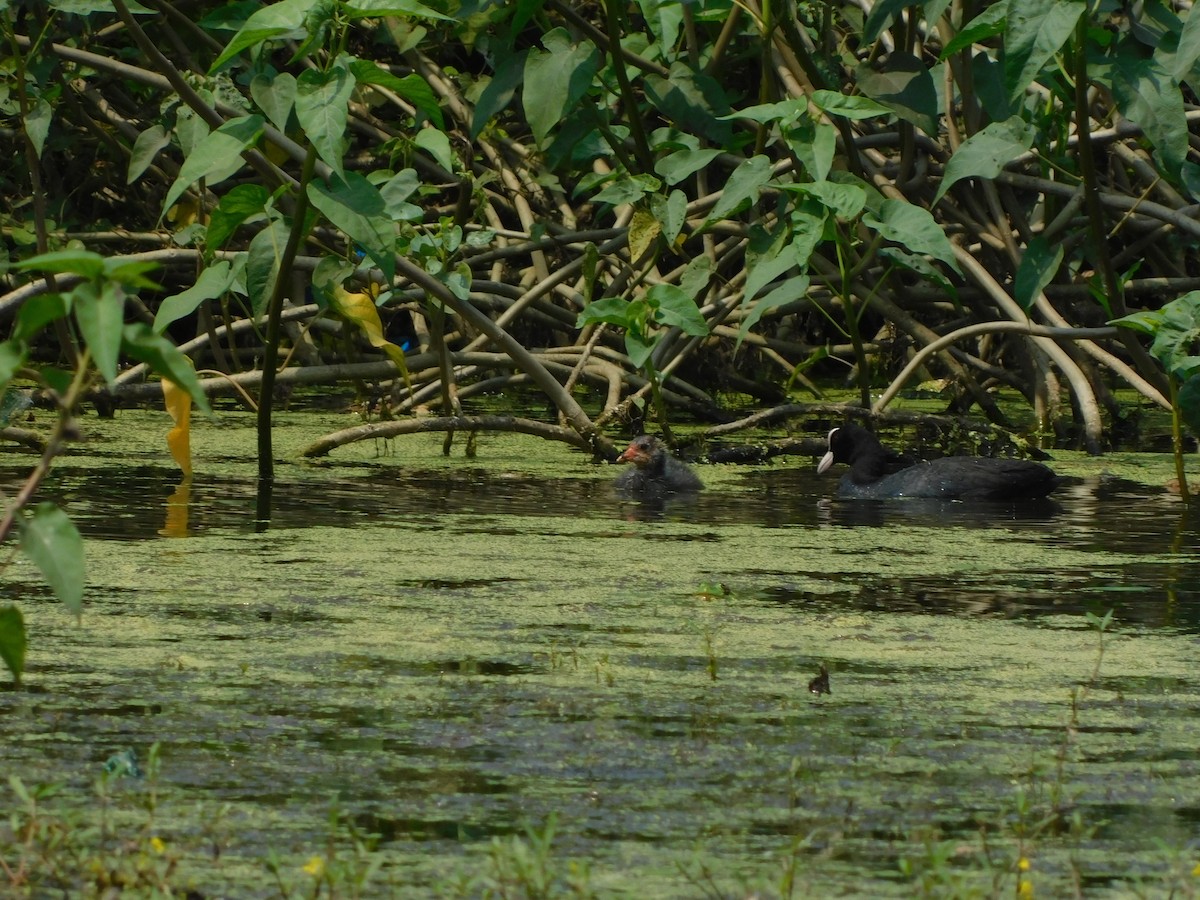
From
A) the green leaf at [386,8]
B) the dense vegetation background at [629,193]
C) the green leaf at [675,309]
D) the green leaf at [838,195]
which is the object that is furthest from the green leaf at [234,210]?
the green leaf at [838,195]

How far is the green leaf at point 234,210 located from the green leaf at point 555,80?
1446 mm

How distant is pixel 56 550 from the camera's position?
2.60 meters

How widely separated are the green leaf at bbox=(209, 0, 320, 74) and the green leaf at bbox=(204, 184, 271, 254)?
57 centimetres

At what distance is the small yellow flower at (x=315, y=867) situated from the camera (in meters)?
2.33

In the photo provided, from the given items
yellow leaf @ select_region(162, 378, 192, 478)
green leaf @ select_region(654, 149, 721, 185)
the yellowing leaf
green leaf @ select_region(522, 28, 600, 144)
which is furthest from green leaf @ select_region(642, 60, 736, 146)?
yellow leaf @ select_region(162, 378, 192, 478)

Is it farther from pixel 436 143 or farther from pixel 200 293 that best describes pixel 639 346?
pixel 200 293

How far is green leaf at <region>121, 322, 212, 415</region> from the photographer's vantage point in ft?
8.30

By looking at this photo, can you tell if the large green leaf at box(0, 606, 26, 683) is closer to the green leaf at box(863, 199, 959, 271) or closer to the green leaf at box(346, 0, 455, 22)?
the green leaf at box(346, 0, 455, 22)

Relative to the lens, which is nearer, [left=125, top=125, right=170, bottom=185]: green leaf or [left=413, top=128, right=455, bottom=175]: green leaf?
[left=413, top=128, right=455, bottom=175]: green leaf

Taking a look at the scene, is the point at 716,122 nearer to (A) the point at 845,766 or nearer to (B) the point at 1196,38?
(B) the point at 1196,38

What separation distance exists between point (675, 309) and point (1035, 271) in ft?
3.84

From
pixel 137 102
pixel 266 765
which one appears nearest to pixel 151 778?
pixel 266 765

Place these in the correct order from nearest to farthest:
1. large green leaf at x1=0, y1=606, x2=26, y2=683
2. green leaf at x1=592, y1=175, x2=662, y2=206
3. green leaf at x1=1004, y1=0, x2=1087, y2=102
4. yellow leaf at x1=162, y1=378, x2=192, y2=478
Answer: large green leaf at x1=0, y1=606, x2=26, y2=683 < green leaf at x1=1004, y1=0, x2=1087, y2=102 < yellow leaf at x1=162, y1=378, x2=192, y2=478 < green leaf at x1=592, y1=175, x2=662, y2=206

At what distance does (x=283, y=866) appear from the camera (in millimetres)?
2479
